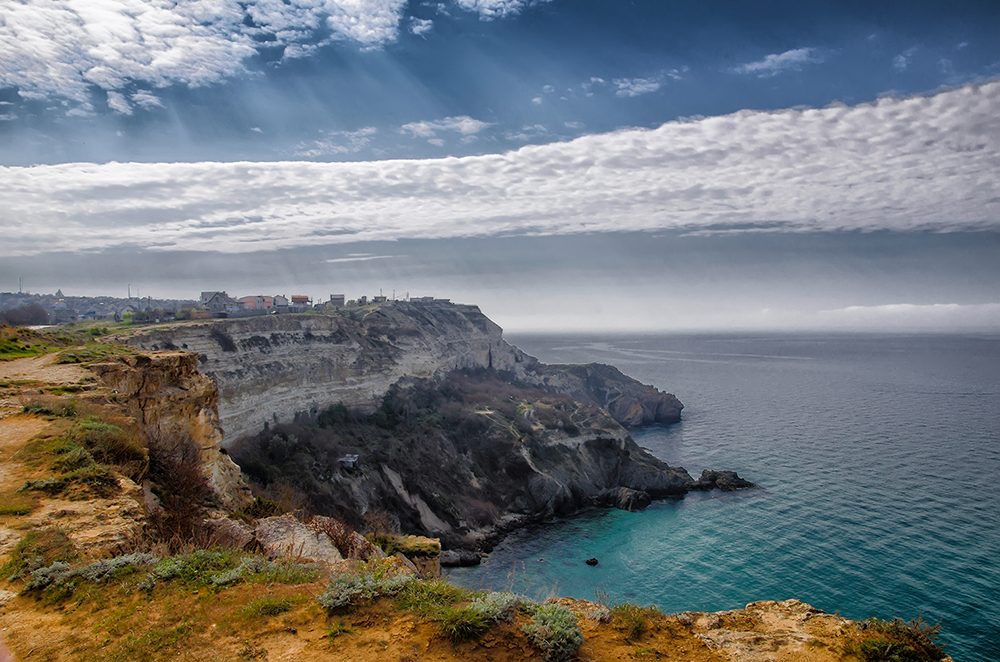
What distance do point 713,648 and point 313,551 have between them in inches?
349

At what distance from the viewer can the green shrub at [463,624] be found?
6.52 meters

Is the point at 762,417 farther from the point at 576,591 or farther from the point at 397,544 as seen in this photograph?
the point at 397,544

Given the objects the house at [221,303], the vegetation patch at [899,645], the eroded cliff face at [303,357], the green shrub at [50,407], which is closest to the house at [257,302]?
the house at [221,303]

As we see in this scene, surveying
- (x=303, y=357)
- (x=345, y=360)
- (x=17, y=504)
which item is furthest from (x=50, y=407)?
(x=345, y=360)

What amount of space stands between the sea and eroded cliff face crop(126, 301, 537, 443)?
22.8 metres

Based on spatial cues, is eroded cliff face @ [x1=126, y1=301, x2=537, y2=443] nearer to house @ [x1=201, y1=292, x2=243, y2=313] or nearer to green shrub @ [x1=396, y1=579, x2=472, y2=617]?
house @ [x1=201, y1=292, x2=243, y2=313]

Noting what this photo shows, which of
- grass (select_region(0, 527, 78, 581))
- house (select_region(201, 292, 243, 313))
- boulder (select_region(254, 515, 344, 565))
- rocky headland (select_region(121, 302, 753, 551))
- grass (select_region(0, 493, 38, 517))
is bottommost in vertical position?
rocky headland (select_region(121, 302, 753, 551))

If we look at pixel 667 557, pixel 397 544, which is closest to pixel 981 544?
pixel 667 557

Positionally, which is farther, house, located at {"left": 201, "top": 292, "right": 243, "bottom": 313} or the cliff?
house, located at {"left": 201, "top": 292, "right": 243, "bottom": 313}

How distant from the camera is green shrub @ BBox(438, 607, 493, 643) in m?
6.52

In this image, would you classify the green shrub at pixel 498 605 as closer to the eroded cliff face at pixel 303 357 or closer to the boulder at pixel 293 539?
the boulder at pixel 293 539

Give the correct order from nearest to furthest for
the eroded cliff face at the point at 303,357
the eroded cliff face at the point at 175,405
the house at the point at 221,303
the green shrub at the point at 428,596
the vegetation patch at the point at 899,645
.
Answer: the vegetation patch at the point at 899,645, the green shrub at the point at 428,596, the eroded cliff face at the point at 175,405, the eroded cliff face at the point at 303,357, the house at the point at 221,303

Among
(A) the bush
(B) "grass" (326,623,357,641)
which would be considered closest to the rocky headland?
(B) "grass" (326,623,357,641)

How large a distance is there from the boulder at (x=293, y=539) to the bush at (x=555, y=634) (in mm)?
6242
